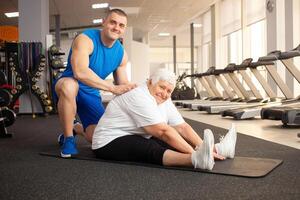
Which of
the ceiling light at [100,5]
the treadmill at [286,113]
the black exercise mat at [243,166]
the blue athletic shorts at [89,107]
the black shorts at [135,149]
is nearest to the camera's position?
the black exercise mat at [243,166]

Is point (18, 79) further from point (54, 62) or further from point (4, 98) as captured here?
point (4, 98)

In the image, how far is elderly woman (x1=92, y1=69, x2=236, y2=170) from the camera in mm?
1958

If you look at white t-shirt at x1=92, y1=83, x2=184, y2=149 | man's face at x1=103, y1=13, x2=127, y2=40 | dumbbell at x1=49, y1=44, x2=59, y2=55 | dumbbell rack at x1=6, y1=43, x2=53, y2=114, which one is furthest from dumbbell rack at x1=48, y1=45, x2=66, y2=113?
white t-shirt at x1=92, y1=83, x2=184, y2=149

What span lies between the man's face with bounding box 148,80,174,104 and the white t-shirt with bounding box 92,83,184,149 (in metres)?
0.03

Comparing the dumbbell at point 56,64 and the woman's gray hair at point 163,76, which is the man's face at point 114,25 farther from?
the dumbbell at point 56,64

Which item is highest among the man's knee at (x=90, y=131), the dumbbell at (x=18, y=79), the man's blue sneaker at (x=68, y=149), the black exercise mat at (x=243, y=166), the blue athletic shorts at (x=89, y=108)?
the dumbbell at (x=18, y=79)

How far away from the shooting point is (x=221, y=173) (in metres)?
1.83

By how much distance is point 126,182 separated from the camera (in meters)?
1.70

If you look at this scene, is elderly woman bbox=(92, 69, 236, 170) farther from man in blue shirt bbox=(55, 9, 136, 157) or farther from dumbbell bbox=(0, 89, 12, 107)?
dumbbell bbox=(0, 89, 12, 107)

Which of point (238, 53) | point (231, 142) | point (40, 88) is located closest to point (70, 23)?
point (238, 53)

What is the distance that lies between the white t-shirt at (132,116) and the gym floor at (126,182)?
184mm

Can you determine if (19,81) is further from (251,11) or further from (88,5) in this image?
(251,11)

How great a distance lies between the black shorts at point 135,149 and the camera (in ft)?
6.77

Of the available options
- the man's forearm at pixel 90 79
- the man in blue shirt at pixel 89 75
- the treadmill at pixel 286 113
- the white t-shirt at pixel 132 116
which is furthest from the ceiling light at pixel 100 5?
the white t-shirt at pixel 132 116
